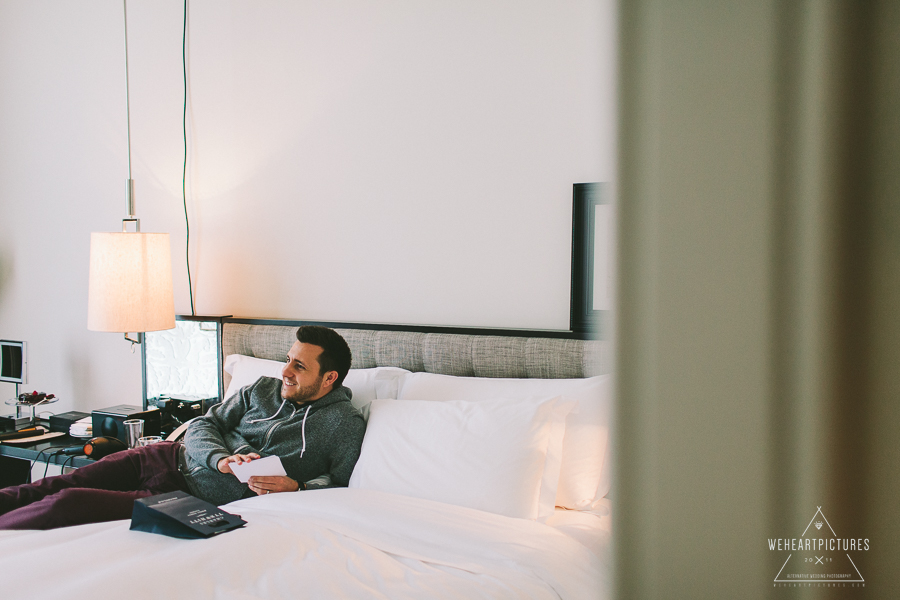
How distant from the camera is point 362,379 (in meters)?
2.27

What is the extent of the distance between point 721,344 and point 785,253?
0.03m

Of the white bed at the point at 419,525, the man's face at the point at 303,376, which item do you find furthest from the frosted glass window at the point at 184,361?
the white bed at the point at 419,525

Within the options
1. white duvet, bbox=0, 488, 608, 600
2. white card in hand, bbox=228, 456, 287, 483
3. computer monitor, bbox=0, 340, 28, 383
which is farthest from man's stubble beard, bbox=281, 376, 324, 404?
computer monitor, bbox=0, 340, 28, 383

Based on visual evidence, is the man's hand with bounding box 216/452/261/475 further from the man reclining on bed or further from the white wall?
the white wall

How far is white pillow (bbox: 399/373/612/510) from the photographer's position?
1.77 metres

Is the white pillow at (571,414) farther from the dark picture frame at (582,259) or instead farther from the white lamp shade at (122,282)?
the white lamp shade at (122,282)

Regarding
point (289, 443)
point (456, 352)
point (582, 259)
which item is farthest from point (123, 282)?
point (582, 259)

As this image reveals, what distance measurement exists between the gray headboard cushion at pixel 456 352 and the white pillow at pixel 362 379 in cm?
9

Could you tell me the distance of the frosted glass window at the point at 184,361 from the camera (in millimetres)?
2723

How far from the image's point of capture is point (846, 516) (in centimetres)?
16

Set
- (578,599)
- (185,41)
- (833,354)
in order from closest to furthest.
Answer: (833,354) < (578,599) < (185,41)

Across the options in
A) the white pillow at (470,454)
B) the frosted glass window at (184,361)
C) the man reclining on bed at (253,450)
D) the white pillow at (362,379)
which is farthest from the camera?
the frosted glass window at (184,361)

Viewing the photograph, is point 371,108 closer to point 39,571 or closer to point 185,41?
point 185,41

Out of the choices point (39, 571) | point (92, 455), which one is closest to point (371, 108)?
point (92, 455)
